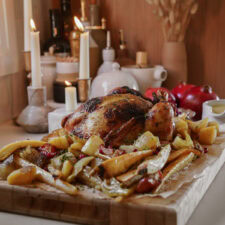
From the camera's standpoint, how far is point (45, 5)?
1856mm

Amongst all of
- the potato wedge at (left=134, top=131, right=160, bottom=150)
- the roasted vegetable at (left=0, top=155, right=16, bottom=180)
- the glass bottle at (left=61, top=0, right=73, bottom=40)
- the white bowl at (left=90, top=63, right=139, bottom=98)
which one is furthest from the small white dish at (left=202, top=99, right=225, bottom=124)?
the glass bottle at (left=61, top=0, right=73, bottom=40)

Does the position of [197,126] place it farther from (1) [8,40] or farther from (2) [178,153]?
(1) [8,40]

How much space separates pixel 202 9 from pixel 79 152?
1296 mm

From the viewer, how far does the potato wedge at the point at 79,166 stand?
0.76 meters

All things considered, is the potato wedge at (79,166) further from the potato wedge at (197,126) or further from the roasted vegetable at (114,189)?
the potato wedge at (197,126)

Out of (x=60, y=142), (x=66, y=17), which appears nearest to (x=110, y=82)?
(x=66, y=17)

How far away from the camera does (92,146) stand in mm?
835

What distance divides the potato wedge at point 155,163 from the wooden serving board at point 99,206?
0.18ft

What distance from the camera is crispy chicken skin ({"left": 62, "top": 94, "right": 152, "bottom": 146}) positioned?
0.90 m

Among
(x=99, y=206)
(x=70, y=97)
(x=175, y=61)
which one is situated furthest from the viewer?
(x=175, y=61)

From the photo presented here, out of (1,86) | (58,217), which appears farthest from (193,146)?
(1,86)

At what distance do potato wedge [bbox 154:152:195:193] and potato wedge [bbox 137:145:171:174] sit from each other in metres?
0.02

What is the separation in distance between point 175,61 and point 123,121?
100 centimetres

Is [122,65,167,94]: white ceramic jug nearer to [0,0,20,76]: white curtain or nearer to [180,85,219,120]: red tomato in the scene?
[180,85,219,120]: red tomato
